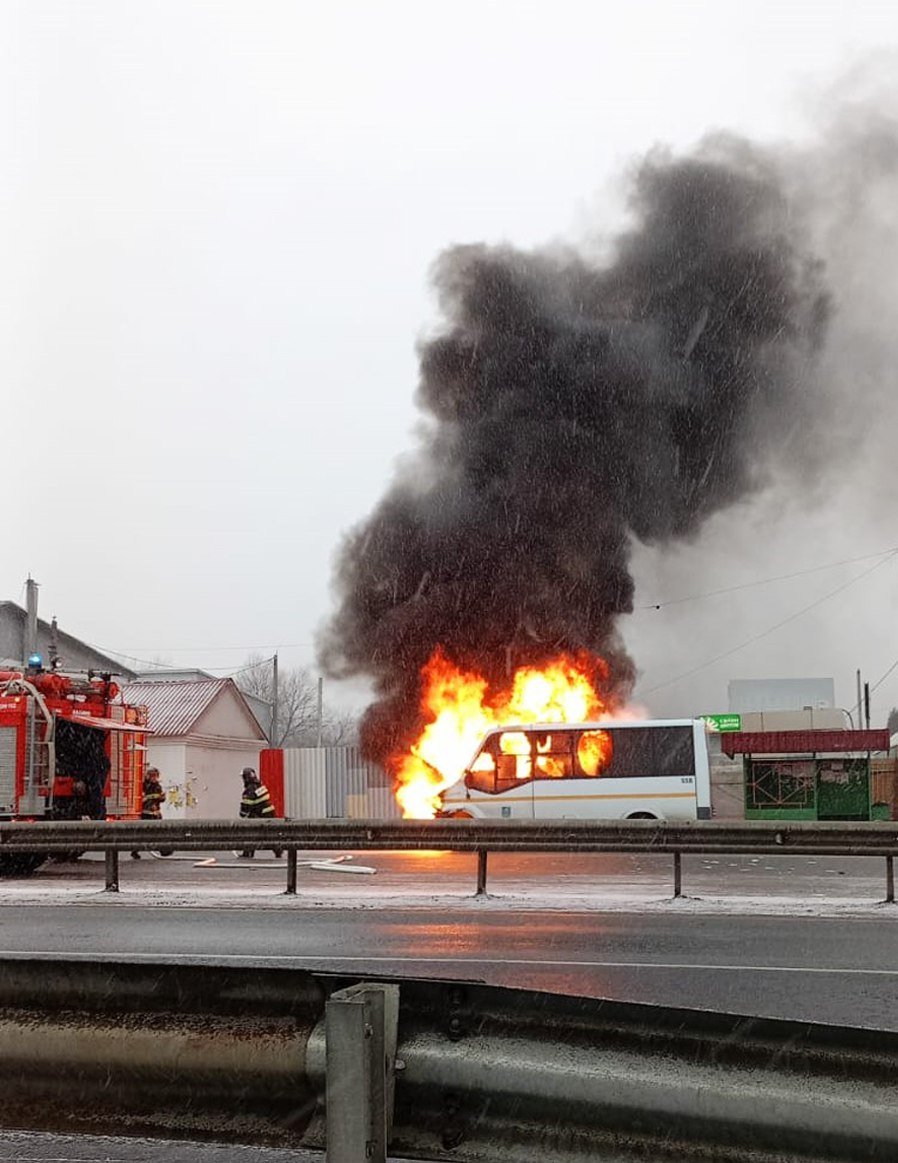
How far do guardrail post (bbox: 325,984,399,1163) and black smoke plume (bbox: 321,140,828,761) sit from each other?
2713 centimetres

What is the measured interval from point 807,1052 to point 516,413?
2940cm

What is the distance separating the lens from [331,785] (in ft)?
111

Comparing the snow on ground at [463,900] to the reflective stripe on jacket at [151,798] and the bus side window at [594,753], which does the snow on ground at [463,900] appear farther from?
the bus side window at [594,753]

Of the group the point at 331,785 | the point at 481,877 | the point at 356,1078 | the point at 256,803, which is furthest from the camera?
the point at 331,785

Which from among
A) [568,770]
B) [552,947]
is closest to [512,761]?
[568,770]

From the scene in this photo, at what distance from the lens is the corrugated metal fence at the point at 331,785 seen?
33812mm

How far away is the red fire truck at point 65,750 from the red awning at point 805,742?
1729 centimetres

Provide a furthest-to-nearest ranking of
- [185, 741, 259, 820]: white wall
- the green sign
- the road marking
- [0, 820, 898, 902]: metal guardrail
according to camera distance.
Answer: the green sign
[185, 741, 259, 820]: white wall
[0, 820, 898, 902]: metal guardrail
the road marking

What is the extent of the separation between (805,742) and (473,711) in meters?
8.82

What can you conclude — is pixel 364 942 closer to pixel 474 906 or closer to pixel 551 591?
pixel 474 906

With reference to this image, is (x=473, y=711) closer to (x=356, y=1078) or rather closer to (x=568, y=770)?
(x=568, y=770)

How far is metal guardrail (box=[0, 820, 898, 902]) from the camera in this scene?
1069cm

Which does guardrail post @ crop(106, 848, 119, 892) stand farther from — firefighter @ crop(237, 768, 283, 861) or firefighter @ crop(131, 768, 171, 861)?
firefighter @ crop(131, 768, 171, 861)

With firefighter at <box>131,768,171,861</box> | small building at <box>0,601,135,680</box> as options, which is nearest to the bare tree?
small building at <box>0,601,135,680</box>
